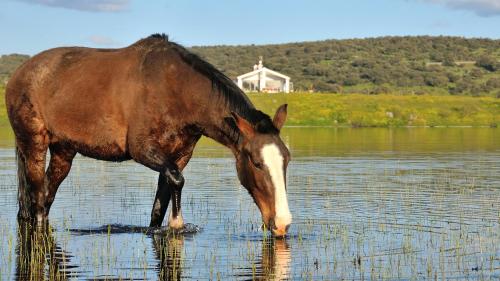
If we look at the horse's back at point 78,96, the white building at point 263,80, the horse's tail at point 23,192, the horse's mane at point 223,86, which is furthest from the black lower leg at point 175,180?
the white building at point 263,80

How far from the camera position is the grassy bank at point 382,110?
243 ft

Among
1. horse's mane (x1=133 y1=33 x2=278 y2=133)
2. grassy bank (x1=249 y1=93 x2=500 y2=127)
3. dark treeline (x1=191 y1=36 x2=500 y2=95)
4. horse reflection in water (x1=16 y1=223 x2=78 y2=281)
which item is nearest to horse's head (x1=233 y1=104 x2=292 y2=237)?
horse's mane (x1=133 y1=33 x2=278 y2=133)

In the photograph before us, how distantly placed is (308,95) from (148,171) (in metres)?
61.8

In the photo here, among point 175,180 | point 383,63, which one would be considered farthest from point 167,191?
point 383,63

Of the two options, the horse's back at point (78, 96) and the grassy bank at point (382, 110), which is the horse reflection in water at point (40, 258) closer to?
the horse's back at point (78, 96)

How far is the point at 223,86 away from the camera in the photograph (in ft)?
40.0

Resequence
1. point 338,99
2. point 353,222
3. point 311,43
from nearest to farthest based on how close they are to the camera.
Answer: point 353,222 → point 338,99 → point 311,43

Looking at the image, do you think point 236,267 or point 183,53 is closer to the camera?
point 236,267

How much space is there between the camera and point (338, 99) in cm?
8294

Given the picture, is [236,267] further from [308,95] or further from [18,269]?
[308,95]

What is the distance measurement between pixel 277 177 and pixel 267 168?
167 millimetres

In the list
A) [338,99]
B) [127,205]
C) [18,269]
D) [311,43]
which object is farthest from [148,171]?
[311,43]

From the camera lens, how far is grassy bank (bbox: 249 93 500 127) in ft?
243

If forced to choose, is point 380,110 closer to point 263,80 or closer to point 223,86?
Answer: point 263,80
